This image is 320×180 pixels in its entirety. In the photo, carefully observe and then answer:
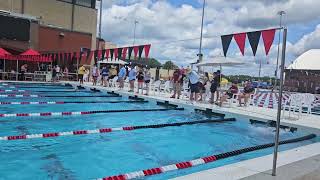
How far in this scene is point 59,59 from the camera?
99.2ft

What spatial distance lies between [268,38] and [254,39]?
31.3 inches

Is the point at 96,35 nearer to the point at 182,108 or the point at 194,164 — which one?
the point at 182,108

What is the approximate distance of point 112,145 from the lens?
7477mm

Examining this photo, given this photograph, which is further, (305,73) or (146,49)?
(305,73)

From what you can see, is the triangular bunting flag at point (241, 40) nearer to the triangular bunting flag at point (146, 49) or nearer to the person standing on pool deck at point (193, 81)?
the person standing on pool deck at point (193, 81)

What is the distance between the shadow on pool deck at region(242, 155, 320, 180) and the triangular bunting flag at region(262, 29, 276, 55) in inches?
178

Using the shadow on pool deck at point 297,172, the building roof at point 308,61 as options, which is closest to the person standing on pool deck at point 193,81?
the shadow on pool deck at point 297,172

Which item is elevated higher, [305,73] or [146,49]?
[305,73]

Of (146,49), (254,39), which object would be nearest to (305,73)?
(146,49)

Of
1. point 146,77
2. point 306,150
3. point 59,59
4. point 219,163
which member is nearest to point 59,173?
point 219,163

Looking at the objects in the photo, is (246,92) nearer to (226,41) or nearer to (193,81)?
(193,81)

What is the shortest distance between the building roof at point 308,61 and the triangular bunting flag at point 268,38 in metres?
36.6

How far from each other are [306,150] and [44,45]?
Result: 26.8m

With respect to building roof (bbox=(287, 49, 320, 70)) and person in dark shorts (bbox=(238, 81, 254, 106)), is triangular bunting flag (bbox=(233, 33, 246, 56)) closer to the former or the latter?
person in dark shorts (bbox=(238, 81, 254, 106))
